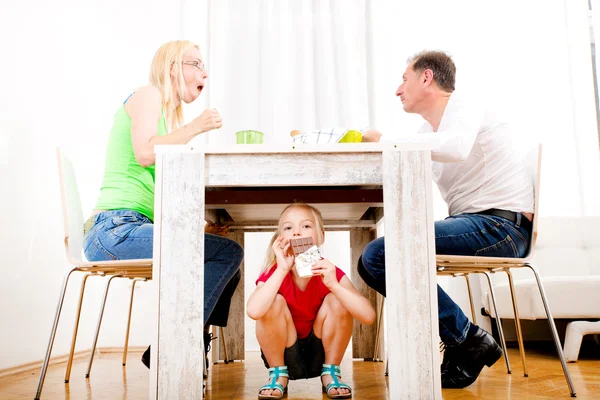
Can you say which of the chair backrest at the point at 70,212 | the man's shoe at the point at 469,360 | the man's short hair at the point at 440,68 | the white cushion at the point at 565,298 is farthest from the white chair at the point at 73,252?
the white cushion at the point at 565,298

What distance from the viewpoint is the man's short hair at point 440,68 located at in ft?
6.92

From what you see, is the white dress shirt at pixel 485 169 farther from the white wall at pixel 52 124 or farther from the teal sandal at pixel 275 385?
the white wall at pixel 52 124

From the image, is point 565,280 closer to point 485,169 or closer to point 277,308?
point 485,169

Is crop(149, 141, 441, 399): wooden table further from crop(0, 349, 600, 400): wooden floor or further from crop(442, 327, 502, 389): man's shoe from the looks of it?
Result: crop(442, 327, 502, 389): man's shoe

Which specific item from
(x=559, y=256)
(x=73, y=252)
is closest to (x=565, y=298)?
(x=559, y=256)

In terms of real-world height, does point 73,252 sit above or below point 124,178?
below

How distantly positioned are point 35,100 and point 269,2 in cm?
171

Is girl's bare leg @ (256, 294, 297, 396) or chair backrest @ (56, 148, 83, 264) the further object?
chair backrest @ (56, 148, 83, 264)

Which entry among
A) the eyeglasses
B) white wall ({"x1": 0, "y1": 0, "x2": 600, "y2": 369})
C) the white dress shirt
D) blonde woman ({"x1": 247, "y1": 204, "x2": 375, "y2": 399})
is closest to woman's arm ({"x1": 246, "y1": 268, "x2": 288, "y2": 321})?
blonde woman ({"x1": 247, "y1": 204, "x2": 375, "y2": 399})

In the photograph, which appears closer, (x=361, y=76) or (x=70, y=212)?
(x=70, y=212)

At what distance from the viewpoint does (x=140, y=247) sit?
5.76 ft

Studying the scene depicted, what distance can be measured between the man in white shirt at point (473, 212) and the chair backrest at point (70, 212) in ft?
3.10

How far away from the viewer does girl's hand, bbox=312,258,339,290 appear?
5.17 ft

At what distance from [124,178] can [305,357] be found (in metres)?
0.81
